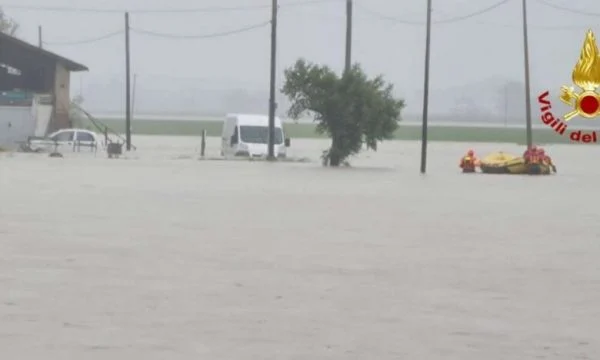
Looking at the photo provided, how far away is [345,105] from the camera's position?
5919 cm

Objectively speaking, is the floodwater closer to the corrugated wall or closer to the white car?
the white car

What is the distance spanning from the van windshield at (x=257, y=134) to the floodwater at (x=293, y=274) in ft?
90.1

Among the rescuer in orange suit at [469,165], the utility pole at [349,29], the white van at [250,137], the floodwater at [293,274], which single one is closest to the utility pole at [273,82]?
the white van at [250,137]

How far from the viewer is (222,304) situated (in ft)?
54.9

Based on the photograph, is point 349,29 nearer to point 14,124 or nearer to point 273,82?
point 273,82

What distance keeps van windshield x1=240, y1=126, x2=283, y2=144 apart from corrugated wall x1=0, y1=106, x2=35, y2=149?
9.82m

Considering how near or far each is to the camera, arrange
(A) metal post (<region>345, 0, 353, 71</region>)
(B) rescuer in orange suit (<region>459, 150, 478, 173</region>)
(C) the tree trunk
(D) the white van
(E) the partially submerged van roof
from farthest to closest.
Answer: (A) metal post (<region>345, 0, 353, 71</region>), (E) the partially submerged van roof, (D) the white van, (C) the tree trunk, (B) rescuer in orange suit (<region>459, 150, 478, 173</region>)

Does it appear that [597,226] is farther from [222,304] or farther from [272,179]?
[272,179]

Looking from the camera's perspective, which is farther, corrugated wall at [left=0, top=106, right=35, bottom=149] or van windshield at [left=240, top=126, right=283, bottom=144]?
corrugated wall at [left=0, top=106, right=35, bottom=149]

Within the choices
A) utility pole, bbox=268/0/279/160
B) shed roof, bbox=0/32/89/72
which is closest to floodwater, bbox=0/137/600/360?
utility pole, bbox=268/0/279/160

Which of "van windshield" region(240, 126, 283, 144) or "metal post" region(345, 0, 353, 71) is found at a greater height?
"metal post" region(345, 0, 353, 71)

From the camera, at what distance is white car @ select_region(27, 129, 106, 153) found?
6819 cm

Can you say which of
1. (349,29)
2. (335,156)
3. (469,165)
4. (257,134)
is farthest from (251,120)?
(469,165)

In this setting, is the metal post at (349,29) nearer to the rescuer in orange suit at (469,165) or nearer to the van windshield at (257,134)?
the van windshield at (257,134)
